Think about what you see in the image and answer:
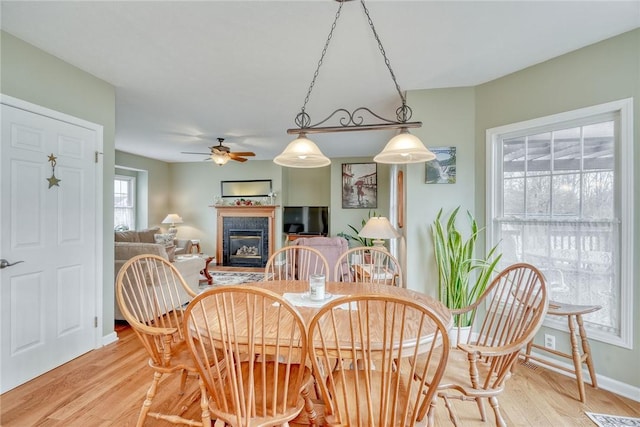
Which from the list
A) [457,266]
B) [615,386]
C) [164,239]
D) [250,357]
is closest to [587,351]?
[615,386]

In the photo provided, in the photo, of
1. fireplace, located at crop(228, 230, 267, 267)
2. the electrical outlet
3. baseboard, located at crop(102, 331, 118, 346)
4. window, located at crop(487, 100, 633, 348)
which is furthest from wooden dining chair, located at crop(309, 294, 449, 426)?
fireplace, located at crop(228, 230, 267, 267)

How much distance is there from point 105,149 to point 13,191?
0.91 metres

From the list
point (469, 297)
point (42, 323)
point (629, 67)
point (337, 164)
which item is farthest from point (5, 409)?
point (337, 164)

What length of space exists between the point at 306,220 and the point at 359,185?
1.53 metres

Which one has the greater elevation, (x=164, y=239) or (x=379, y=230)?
(x=379, y=230)

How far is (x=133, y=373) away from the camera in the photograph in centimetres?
241

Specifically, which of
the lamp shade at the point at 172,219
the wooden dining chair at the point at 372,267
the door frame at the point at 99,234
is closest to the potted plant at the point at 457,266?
the wooden dining chair at the point at 372,267

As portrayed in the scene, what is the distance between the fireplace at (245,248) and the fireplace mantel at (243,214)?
20 cm

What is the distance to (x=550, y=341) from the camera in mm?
2490

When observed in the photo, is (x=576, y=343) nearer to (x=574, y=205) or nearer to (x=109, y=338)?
(x=574, y=205)

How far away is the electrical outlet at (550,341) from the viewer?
2.47 metres

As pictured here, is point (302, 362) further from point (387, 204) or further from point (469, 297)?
point (387, 204)

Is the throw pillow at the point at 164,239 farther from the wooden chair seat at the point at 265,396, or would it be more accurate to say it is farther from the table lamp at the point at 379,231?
the wooden chair seat at the point at 265,396

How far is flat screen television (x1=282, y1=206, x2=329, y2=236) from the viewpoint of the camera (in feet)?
23.0
